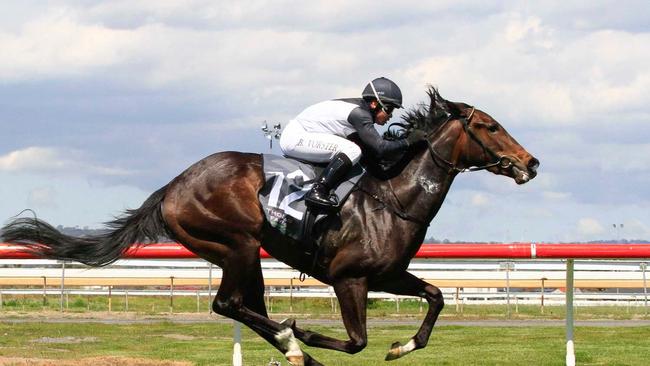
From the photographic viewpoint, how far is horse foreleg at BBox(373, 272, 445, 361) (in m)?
Result: 8.22

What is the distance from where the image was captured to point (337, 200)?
8.06 meters

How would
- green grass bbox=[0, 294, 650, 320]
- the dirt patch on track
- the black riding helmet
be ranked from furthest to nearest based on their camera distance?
green grass bbox=[0, 294, 650, 320]
the dirt patch on track
the black riding helmet

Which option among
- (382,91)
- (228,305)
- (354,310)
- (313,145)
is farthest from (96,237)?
(382,91)

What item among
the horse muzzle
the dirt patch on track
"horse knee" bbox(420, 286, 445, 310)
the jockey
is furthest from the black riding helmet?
the dirt patch on track

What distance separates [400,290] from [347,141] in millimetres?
1182

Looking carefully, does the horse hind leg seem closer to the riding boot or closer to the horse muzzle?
the riding boot

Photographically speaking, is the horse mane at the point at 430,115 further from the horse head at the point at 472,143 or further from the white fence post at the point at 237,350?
the white fence post at the point at 237,350

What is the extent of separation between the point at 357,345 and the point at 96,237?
2.33 metres

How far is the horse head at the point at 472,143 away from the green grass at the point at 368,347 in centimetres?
349

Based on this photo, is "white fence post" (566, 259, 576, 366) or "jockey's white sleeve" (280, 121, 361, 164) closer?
"jockey's white sleeve" (280, 121, 361, 164)

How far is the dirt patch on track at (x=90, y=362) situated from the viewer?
10555mm

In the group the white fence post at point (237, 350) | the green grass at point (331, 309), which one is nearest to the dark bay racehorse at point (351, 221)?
the white fence post at point (237, 350)

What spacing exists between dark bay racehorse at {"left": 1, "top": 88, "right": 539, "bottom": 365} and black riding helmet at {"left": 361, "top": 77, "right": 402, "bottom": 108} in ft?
1.10

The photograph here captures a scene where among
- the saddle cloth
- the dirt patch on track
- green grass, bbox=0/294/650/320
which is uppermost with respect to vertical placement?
the saddle cloth
